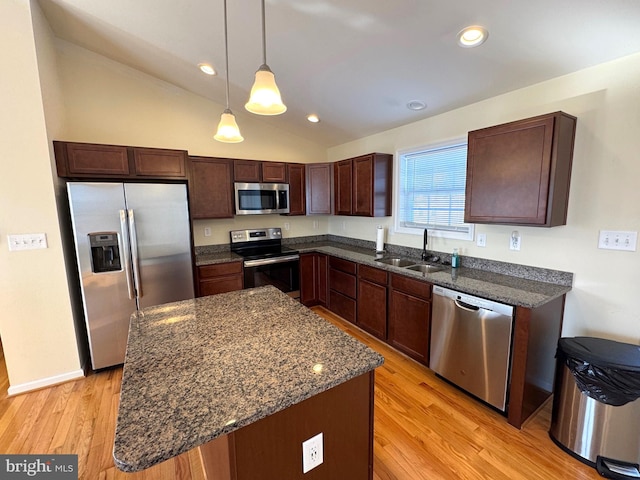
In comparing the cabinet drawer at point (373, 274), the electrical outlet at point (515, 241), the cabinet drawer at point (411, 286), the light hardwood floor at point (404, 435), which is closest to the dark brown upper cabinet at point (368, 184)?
the cabinet drawer at point (373, 274)

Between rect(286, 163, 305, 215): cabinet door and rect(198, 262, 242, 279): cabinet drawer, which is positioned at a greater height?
rect(286, 163, 305, 215): cabinet door

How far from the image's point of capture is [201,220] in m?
3.62

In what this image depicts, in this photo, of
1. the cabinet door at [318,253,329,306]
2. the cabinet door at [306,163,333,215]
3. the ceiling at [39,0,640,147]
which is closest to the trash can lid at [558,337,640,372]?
the ceiling at [39,0,640,147]

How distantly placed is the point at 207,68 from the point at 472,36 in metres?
2.29

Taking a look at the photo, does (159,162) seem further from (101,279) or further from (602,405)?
(602,405)

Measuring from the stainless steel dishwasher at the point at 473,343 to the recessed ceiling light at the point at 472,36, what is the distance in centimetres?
167

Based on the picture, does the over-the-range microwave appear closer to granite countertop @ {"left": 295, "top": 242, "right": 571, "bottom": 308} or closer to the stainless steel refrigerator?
the stainless steel refrigerator

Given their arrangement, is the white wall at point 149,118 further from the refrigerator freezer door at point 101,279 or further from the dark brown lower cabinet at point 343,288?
the dark brown lower cabinet at point 343,288

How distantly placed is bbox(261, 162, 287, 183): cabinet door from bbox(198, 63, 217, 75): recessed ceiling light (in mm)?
1129

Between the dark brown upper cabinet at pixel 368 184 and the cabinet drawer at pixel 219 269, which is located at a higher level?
the dark brown upper cabinet at pixel 368 184

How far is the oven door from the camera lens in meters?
3.40

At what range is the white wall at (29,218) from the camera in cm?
212

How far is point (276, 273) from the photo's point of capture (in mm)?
3633

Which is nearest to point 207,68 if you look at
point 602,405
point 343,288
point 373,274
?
point 373,274
